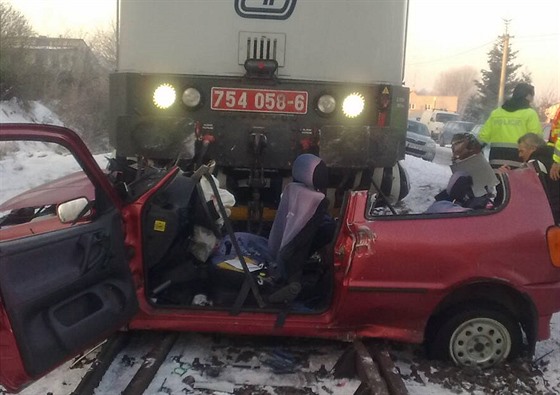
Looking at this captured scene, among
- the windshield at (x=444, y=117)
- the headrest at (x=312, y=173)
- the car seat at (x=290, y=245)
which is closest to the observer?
the car seat at (x=290, y=245)

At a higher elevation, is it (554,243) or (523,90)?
(523,90)

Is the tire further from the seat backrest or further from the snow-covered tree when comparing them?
the snow-covered tree

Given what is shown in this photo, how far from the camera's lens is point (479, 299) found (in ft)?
13.1

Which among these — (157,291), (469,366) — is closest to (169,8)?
(157,291)

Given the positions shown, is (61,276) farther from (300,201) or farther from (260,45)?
(260,45)

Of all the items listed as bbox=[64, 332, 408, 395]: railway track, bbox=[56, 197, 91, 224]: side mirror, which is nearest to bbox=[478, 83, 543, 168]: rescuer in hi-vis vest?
bbox=[64, 332, 408, 395]: railway track

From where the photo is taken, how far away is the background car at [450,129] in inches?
1476

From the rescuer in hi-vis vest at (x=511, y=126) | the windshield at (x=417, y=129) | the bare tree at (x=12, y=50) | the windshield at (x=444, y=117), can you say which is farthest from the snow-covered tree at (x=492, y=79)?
the rescuer in hi-vis vest at (x=511, y=126)

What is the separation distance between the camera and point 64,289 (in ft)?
9.97

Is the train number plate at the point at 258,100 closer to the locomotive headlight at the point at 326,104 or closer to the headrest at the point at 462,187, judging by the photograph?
the locomotive headlight at the point at 326,104

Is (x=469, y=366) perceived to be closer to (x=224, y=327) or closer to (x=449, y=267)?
(x=449, y=267)

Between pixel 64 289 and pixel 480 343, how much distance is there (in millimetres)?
2472

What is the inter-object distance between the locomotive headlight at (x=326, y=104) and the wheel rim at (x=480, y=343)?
8.86 feet

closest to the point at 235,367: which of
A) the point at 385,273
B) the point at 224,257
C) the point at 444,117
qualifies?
the point at 224,257
